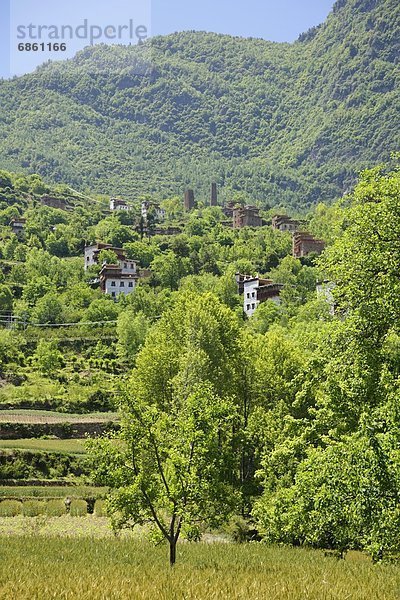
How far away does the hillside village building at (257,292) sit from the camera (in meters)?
→ 116

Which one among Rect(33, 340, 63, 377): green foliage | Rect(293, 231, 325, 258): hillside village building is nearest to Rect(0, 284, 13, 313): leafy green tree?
Rect(33, 340, 63, 377): green foliage

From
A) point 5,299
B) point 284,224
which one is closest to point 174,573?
point 5,299

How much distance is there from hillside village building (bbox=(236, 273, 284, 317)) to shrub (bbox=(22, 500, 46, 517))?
8250 cm

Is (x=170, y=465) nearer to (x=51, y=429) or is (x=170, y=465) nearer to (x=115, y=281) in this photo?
(x=51, y=429)

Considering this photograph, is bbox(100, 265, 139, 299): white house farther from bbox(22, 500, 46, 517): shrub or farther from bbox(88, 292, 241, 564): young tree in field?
bbox(88, 292, 241, 564): young tree in field

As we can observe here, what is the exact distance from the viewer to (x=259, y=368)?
131ft

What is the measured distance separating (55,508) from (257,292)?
85.8 meters

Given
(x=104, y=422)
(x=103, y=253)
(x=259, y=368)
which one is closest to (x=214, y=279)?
(x=103, y=253)

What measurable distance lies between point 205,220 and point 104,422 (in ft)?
487

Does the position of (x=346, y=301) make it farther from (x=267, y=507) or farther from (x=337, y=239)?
(x=267, y=507)

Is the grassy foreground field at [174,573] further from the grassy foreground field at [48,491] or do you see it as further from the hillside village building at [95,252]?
the hillside village building at [95,252]

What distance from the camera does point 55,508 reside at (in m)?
33.6

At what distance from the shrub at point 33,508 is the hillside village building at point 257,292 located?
8250cm

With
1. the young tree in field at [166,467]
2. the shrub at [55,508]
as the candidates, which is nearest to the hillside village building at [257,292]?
the shrub at [55,508]
